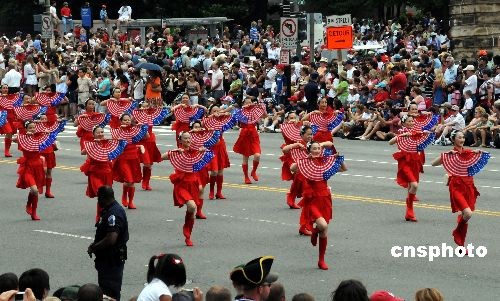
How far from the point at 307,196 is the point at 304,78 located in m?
19.8

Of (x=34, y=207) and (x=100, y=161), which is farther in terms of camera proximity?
(x=34, y=207)

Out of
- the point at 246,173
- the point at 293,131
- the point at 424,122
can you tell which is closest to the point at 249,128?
the point at 246,173

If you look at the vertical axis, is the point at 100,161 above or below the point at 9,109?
above

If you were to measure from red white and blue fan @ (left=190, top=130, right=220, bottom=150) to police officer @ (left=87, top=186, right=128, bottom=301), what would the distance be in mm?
7673

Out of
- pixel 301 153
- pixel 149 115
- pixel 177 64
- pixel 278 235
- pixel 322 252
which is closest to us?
pixel 322 252

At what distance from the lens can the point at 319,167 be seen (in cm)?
1956

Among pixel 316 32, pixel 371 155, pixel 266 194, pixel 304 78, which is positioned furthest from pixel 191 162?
pixel 316 32

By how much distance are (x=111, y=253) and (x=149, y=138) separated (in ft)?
36.7

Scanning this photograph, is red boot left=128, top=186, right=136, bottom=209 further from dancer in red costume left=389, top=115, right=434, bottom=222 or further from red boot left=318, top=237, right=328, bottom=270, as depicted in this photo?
red boot left=318, top=237, right=328, bottom=270

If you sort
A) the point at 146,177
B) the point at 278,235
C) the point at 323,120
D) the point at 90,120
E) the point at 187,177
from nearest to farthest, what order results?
the point at 187,177 < the point at 278,235 < the point at 323,120 < the point at 90,120 < the point at 146,177

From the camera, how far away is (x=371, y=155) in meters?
32.3

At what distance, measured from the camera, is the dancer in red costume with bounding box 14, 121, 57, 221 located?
77.1 feet

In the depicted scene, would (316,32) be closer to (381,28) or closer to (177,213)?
(381,28)

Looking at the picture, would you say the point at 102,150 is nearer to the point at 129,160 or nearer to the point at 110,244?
the point at 129,160
